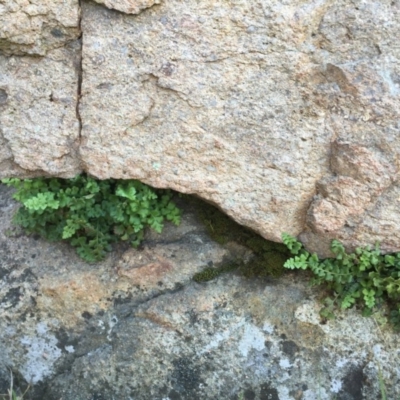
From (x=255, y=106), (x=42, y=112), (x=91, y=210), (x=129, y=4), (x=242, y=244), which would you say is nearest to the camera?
(x=129, y=4)

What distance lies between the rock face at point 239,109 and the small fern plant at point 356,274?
0.07m

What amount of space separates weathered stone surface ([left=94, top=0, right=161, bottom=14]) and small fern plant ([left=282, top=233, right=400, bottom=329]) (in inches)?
50.3

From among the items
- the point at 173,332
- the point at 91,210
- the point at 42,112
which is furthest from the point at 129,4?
the point at 173,332

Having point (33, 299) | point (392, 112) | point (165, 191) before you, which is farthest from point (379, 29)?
point (33, 299)

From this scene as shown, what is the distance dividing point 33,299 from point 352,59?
2.07 m

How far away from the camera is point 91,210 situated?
3.12 m

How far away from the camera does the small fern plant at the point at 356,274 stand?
9.55 ft

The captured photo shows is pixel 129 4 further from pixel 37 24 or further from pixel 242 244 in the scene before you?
pixel 242 244

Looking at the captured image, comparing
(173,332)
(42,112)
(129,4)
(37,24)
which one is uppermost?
(129,4)

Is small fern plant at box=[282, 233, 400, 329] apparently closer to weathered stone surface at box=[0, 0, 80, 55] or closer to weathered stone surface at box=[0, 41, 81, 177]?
weathered stone surface at box=[0, 41, 81, 177]

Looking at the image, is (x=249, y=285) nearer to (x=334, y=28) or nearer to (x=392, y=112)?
(x=392, y=112)

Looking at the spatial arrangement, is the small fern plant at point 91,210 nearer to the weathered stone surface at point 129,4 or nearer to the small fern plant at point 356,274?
the small fern plant at point 356,274

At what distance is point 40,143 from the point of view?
2986 mm

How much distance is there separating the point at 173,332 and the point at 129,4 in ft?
5.43
